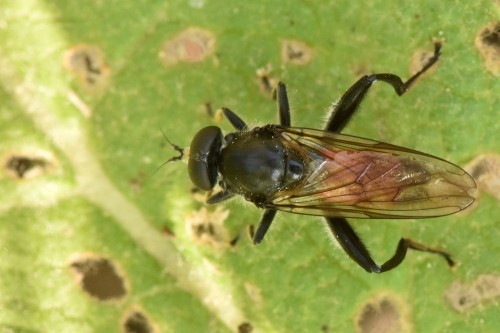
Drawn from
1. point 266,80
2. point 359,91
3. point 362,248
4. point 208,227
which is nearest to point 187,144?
point 208,227

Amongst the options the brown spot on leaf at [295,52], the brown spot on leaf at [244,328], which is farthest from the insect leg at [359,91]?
the brown spot on leaf at [244,328]

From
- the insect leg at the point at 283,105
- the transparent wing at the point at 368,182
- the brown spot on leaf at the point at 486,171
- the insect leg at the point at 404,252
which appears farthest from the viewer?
the insect leg at the point at 283,105

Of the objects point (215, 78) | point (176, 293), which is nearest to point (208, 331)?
point (176, 293)

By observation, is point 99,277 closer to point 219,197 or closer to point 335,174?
point 219,197

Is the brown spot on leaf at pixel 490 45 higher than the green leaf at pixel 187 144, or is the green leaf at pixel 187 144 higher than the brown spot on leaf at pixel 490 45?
the brown spot on leaf at pixel 490 45

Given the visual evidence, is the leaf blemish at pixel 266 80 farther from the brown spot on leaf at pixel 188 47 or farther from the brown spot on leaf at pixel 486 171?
the brown spot on leaf at pixel 486 171

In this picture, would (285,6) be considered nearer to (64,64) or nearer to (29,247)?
(64,64)

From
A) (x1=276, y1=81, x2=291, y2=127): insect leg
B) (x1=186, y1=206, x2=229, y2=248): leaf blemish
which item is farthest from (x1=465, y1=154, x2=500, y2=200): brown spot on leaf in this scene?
(x1=186, y1=206, x2=229, y2=248): leaf blemish
